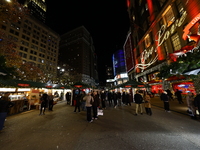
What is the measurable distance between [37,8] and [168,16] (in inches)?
3760

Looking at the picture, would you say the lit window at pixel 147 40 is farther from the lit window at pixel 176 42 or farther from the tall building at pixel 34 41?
the tall building at pixel 34 41

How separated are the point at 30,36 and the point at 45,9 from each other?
58019 millimetres

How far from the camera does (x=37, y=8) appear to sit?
7481 cm

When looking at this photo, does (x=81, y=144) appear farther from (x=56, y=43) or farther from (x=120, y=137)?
(x=56, y=43)

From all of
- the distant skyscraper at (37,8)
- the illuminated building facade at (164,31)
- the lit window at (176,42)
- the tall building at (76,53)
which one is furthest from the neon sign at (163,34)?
the distant skyscraper at (37,8)

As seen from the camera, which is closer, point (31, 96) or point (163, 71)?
point (163, 71)

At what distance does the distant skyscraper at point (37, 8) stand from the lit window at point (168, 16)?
85020 millimetres

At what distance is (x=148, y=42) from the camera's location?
25.7 meters

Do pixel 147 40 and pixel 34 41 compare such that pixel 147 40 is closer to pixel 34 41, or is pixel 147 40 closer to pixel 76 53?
pixel 34 41

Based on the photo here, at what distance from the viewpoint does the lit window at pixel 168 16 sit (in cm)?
1743

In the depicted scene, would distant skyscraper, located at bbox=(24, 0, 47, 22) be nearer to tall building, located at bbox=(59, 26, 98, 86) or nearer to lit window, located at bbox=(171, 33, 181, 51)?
tall building, located at bbox=(59, 26, 98, 86)

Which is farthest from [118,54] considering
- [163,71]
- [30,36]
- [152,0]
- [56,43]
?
[163,71]

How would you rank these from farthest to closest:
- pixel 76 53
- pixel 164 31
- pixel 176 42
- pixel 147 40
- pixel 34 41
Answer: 1. pixel 76 53
2. pixel 34 41
3. pixel 147 40
4. pixel 164 31
5. pixel 176 42

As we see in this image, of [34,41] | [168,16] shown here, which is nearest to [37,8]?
[34,41]
